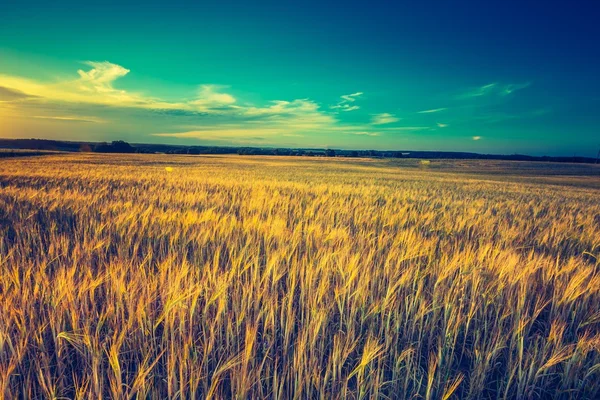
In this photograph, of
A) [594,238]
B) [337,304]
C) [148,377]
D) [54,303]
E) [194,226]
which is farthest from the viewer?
[594,238]

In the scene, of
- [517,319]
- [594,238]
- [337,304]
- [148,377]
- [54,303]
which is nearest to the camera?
[148,377]

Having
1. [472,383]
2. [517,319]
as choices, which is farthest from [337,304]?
[517,319]

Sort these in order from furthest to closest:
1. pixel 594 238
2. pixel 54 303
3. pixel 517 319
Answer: pixel 594 238, pixel 517 319, pixel 54 303

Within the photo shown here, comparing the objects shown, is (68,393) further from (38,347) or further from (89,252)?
(89,252)

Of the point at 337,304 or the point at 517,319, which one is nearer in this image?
the point at 517,319

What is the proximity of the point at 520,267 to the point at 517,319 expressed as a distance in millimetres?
1042

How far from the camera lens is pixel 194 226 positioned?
3.80 metres

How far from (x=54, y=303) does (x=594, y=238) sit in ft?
20.6

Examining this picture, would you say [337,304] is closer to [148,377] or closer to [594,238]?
[148,377]

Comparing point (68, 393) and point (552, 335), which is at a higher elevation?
point (552, 335)

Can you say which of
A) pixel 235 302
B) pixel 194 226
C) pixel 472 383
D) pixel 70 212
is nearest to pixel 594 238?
pixel 472 383

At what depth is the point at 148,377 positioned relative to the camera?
51.1 inches

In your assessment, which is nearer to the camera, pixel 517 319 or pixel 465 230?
pixel 517 319

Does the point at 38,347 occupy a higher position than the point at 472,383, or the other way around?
the point at 38,347
